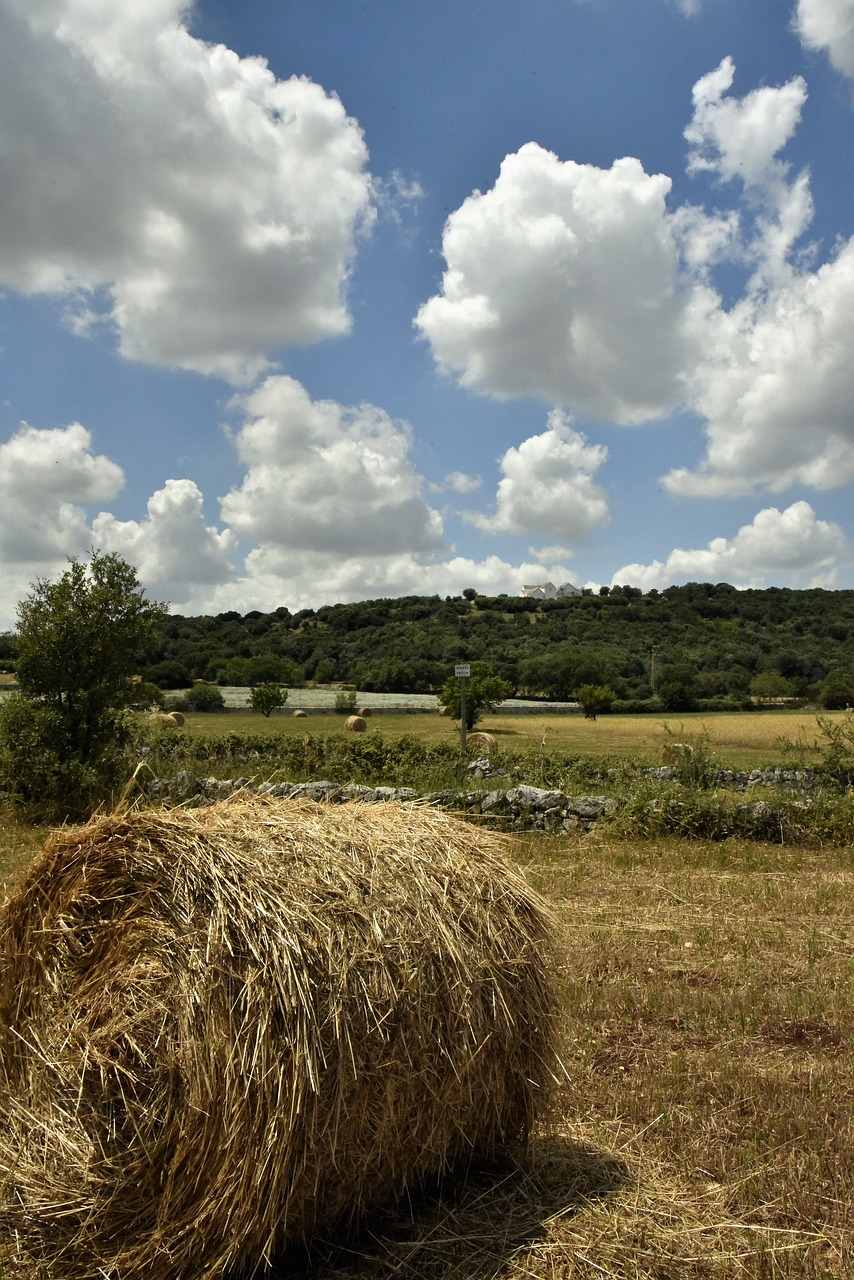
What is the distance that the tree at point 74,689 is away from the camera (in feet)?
49.1

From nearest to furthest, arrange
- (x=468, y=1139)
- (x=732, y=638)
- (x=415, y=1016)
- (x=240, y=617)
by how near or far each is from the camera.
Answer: (x=415, y=1016) → (x=468, y=1139) → (x=732, y=638) → (x=240, y=617)

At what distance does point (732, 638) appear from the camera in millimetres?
97125

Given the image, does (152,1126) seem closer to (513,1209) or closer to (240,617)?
(513,1209)

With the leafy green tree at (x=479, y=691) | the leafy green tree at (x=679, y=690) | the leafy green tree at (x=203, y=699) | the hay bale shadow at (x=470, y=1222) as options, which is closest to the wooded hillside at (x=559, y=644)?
the leafy green tree at (x=679, y=690)

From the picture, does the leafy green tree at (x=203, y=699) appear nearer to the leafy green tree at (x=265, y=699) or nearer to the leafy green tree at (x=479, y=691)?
the leafy green tree at (x=265, y=699)

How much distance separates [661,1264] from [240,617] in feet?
372

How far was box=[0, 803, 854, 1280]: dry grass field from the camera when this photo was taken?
3457 millimetres

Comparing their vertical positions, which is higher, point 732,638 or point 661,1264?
point 732,638

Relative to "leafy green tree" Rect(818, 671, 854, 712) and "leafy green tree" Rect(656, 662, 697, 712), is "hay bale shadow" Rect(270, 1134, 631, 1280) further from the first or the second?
"leafy green tree" Rect(656, 662, 697, 712)

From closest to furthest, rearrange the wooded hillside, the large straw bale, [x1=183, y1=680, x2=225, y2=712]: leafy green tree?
the large straw bale, [x1=183, y1=680, x2=225, y2=712]: leafy green tree, the wooded hillside

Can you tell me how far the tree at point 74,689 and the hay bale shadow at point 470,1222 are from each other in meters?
12.1

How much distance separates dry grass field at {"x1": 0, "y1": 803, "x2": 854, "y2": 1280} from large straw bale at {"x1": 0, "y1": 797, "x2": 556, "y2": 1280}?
0.95ft

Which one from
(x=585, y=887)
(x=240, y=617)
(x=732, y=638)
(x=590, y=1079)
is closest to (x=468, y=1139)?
(x=590, y=1079)

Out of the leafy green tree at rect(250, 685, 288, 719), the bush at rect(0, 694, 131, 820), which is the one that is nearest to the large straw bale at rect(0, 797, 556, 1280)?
the bush at rect(0, 694, 131, 820)
